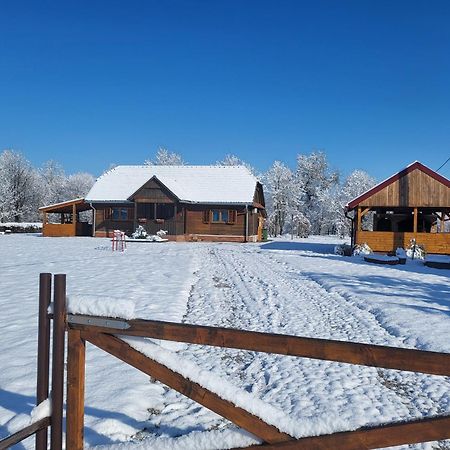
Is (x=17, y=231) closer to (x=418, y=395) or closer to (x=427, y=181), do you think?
(x=427, y=181)

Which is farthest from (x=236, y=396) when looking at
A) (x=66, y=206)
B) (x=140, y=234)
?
(x=66, y=206)

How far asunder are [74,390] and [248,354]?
141 inches

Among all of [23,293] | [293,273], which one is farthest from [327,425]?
[293,273]

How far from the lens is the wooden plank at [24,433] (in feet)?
7.23

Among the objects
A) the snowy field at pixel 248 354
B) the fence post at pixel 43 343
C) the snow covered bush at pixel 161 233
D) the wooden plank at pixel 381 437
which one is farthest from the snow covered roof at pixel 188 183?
the wooden plank at pixel 381 437

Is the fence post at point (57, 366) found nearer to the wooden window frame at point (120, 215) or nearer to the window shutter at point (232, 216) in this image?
the window shutter at point (232, 216)

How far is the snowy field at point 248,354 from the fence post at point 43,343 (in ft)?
0.50

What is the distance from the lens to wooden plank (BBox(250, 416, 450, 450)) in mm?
1886

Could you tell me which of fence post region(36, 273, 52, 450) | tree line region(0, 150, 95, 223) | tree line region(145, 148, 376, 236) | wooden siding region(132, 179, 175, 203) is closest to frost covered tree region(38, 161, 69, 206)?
tree line region(0, 150, 95, 223)

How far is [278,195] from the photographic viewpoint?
5412 centimetres

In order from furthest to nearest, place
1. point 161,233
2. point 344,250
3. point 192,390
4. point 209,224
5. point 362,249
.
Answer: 1. point 209,224
2. point 161,233
3. point 344,250
4. point 362,249
5. point 192,390

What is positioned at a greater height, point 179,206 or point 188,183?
point 188,183

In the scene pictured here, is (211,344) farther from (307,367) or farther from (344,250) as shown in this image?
(344,250)

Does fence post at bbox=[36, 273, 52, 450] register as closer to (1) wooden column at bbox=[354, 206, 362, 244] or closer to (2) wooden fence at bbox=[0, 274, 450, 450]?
(2) wooden fence at bbox=[0, 274, 450, 450]
